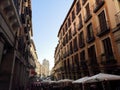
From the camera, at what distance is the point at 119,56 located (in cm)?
1480

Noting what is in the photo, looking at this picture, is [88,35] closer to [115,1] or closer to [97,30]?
[97,30]

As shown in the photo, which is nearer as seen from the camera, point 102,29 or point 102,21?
point 102,29

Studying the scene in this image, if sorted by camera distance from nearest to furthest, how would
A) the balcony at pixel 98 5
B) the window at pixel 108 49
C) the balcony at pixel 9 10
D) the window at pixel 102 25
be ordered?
the balcony at pixel 9 10, the window at pixel 108 49, the window at pixel 102 25, the balcony at pixel 98 5

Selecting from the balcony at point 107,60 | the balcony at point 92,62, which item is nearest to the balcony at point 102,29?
the balcony at point 107,60

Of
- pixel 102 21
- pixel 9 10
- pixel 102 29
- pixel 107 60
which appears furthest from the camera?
pixel 102 21

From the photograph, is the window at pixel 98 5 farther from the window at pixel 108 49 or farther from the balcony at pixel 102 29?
the window at pixel 108 49

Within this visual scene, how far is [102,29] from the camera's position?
59.6 feet

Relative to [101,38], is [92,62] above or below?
below

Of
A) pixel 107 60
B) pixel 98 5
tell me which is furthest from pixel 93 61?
pixel 98 5

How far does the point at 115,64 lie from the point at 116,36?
2759 mm

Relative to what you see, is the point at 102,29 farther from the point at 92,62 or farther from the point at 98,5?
the point at 92,62

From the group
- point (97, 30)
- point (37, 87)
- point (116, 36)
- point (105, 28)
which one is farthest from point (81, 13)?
point (37, 87)

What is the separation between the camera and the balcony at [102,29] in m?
16.7

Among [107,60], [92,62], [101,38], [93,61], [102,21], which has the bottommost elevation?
[107,60]
